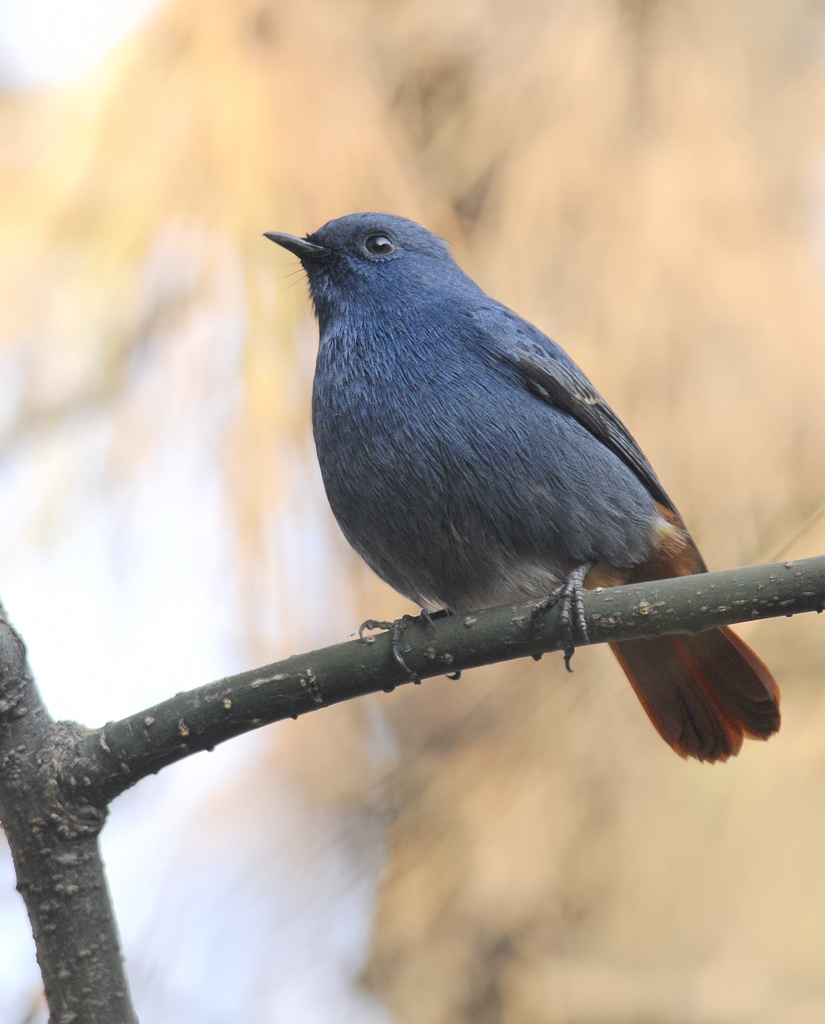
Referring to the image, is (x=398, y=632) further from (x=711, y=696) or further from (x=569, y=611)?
(x=711, y=696)

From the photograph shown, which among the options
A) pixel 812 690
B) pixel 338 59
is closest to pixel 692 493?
pixel 812 690

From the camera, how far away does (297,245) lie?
3195 mm

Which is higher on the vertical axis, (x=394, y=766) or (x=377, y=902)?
(x=394, y=766)

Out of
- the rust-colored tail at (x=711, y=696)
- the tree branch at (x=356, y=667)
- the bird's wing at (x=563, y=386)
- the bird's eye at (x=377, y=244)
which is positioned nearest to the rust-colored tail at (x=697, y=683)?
the rust-colored tail at (x=711, y=696)

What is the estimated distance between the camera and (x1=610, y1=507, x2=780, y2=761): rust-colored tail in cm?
272

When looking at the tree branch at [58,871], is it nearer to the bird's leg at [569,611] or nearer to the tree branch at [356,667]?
the tree branch at [356,667]

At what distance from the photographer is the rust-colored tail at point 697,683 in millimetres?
2723

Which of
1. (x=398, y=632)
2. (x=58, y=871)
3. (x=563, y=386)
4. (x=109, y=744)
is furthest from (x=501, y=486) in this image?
(x=58, y=871)

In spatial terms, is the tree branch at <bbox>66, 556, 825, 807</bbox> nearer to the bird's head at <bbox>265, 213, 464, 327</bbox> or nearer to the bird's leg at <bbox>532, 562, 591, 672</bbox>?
the bird's leg at <bbox>532, 562, 591, 672</bbox>

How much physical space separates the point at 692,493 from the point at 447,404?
692 millimetres

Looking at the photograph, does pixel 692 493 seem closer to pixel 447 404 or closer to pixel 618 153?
pixel 447 404

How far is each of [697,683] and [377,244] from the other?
1536 mm

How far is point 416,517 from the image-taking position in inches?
107

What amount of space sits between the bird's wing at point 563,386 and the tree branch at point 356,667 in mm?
944
